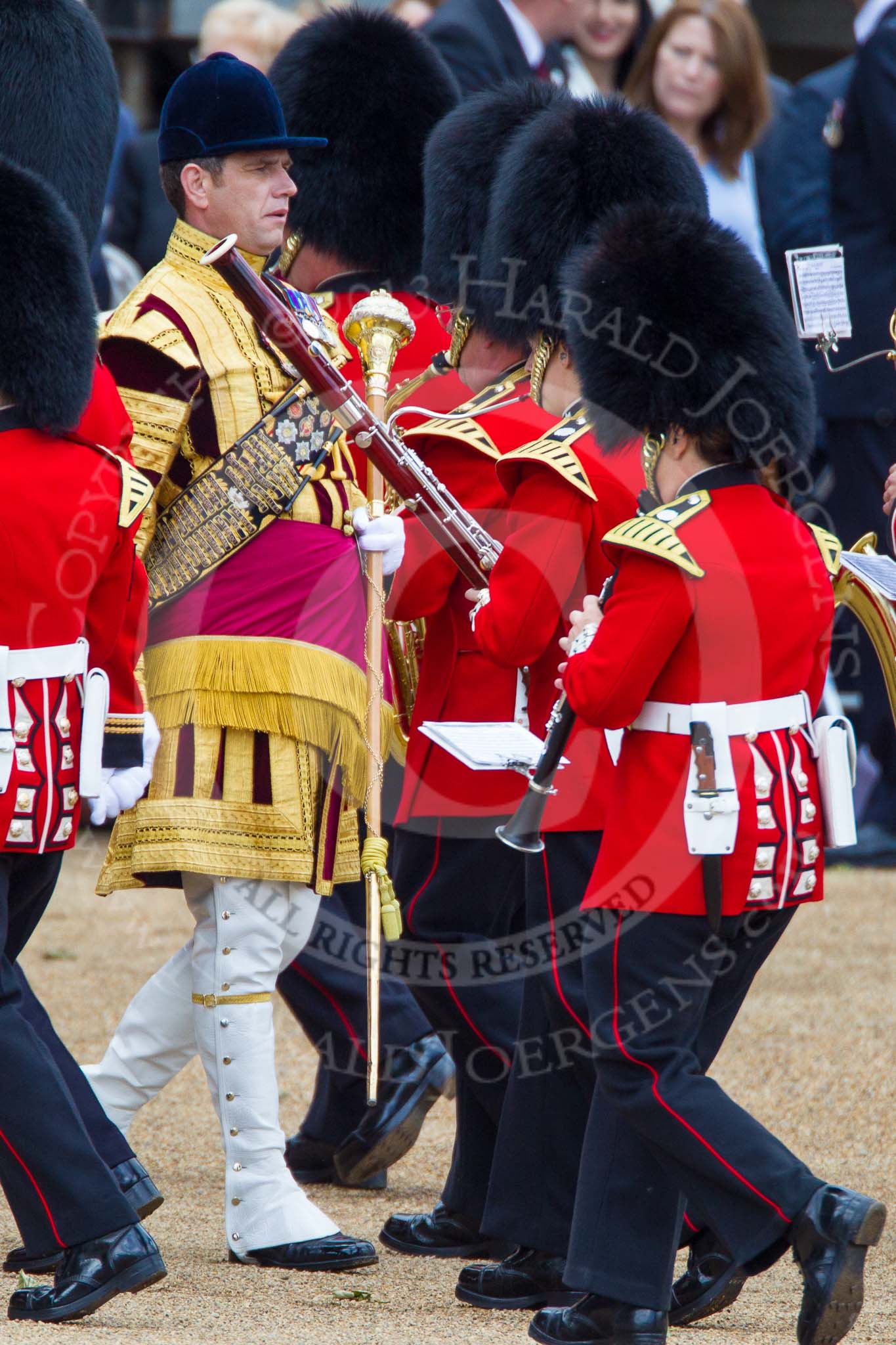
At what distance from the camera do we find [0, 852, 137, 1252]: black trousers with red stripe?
2982mm

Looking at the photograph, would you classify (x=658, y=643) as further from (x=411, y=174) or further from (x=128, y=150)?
(x=128, y=150)

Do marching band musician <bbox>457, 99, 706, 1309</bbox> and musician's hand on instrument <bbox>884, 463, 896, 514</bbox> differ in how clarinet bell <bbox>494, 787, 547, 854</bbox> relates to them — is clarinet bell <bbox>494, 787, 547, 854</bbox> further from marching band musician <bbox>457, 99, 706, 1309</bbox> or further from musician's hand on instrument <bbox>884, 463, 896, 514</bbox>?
musician's hand on instrument <bbox>884, 463, 896, 514</bbox>

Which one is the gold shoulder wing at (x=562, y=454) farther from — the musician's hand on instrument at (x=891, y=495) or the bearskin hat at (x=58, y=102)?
the bearskin hat at (x=58, y=102)

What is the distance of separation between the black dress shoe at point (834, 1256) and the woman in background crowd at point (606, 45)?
4306 mm

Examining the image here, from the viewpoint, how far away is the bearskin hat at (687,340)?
2.97 metres

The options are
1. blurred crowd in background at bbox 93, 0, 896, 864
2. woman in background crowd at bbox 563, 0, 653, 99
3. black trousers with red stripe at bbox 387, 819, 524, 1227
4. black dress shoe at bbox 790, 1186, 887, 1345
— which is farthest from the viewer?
woman in background crowd at bbox 563, 0, 653, 99

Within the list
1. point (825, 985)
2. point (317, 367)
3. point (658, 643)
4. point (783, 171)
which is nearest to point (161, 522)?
point (317, 367)

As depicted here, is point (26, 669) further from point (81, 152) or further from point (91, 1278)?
point (81, 152)

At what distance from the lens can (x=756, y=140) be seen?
20.6 feet

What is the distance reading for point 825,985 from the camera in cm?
522

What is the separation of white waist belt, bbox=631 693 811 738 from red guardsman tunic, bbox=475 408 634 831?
12.6 inches

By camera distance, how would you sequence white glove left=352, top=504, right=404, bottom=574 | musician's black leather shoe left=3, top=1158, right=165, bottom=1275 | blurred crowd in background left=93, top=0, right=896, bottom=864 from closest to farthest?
musician's black leather shoe left=3, top=1158, right=165, bottom=1275, white glove left=352, top=504, right=404, bottom=574, blurred crowd in background left=93, top=0, right=896, bottom=864

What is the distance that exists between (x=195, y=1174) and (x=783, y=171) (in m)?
3.86

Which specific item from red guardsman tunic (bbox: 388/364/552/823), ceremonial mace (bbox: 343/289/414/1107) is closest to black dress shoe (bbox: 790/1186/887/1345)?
ceremonial mace (bbox: 343/289/414/1107)
